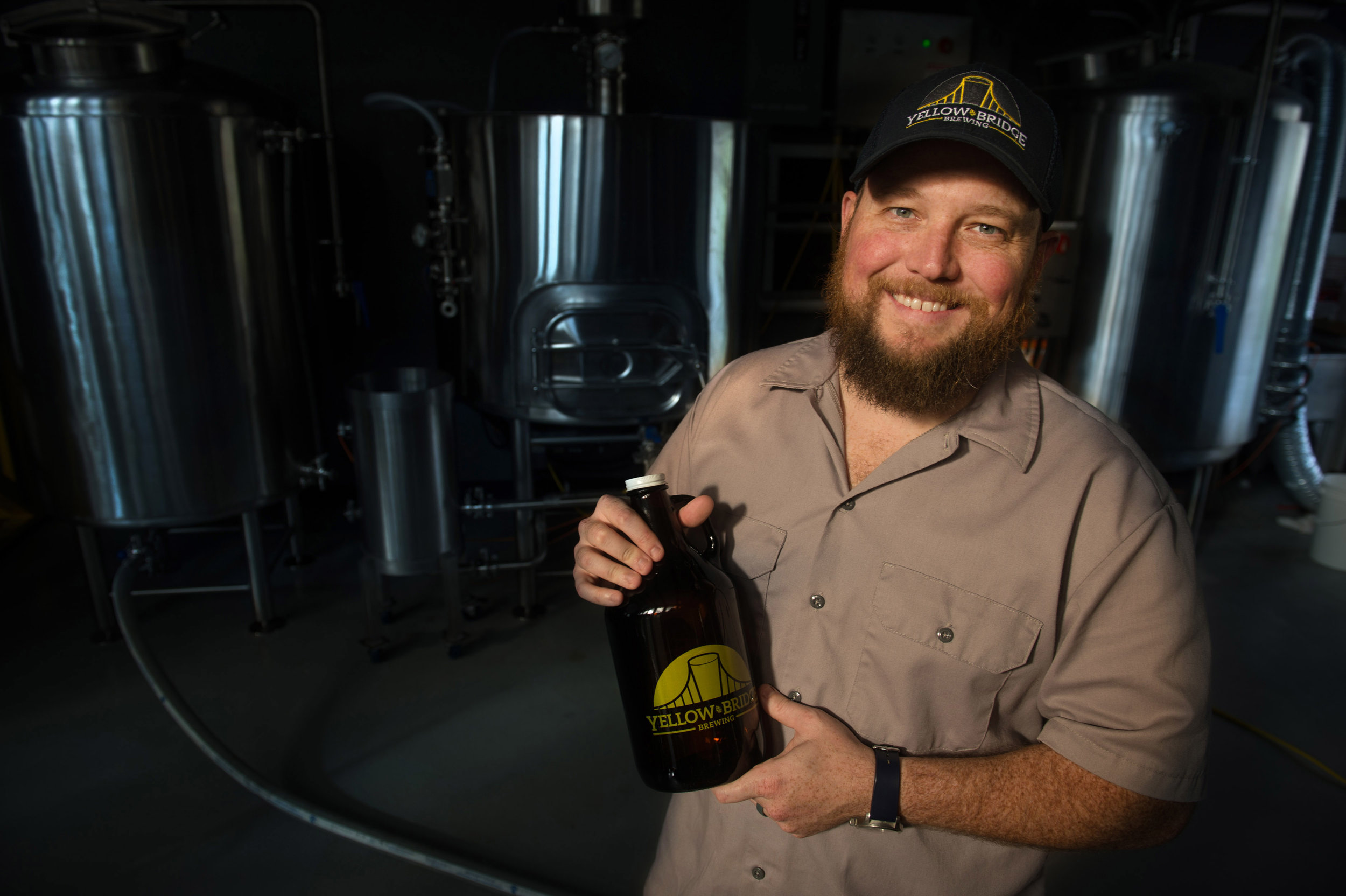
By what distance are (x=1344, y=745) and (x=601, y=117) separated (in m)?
2.72

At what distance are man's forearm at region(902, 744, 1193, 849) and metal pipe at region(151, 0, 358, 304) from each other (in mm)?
2587

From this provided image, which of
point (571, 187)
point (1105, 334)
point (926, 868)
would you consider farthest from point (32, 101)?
point (1105, 334)

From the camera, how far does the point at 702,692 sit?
32.6 inches

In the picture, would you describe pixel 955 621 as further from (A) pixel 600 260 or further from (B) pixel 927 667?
(A) pixel 600 260

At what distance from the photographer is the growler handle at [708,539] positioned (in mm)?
971

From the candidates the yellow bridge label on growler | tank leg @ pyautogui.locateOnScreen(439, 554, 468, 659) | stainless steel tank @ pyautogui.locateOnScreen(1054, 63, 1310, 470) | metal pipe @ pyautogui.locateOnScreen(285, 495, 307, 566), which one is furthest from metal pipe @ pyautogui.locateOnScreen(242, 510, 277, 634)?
stainless steel tank @ pyautogui.locateOnScreen(1054, 63, 1310, 470)

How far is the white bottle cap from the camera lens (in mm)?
849

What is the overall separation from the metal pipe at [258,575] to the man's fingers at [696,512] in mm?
2141

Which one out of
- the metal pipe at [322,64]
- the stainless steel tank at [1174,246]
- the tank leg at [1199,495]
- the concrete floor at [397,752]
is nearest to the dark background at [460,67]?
the metal pipe at [322,64]

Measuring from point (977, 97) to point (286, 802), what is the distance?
77.2 inches

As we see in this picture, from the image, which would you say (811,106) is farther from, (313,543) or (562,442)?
(313,543)

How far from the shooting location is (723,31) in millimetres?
3342

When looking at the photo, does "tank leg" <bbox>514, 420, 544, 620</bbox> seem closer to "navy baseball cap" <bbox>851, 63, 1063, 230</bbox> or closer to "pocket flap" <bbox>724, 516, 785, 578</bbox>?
"pocket flap" <bbox>724, 516, 785, 578</bbox>

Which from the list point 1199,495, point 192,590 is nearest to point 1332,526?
point 1199,495
